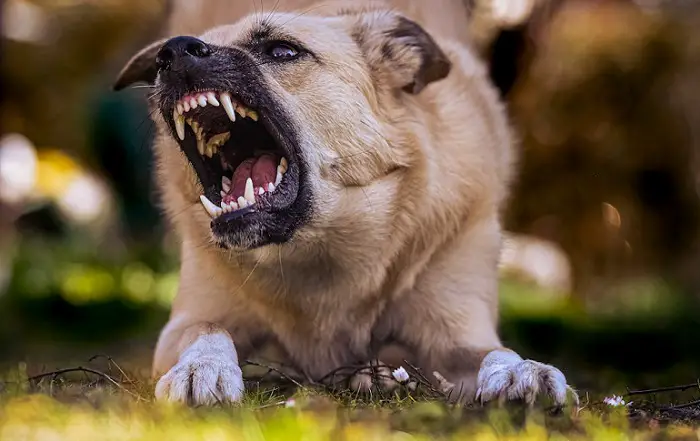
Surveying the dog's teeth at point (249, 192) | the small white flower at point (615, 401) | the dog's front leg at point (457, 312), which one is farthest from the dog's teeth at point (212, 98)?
the small white flower at point (615, 401)

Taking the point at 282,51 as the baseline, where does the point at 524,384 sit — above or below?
below

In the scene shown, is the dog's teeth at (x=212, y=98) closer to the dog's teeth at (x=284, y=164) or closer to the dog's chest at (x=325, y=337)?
the dog's teeth at (x=284, y=164)

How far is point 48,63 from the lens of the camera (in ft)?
31.7

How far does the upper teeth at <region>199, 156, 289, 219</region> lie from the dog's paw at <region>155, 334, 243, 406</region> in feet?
1.44

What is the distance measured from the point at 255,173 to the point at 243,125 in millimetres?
185

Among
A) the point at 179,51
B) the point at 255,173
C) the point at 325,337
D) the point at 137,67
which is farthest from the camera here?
the point at 137,67

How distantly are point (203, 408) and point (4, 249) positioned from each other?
197 inches

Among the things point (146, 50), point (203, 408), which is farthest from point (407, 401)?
point (146, 50)

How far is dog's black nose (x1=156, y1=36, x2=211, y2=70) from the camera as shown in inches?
114

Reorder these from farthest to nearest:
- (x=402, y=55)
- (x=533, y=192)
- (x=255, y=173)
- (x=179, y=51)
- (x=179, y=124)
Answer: (x=533, y=192) < (x=402, y=55) < (x=255, y=173) < (x=179, y=124) < (x=179, y=51)

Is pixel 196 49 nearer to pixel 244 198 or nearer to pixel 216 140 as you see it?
pixel 216 140

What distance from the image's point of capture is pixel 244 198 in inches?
116

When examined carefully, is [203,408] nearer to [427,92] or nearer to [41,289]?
[427,92]

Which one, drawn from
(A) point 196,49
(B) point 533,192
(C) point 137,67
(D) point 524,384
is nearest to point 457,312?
(D) point 524,384
